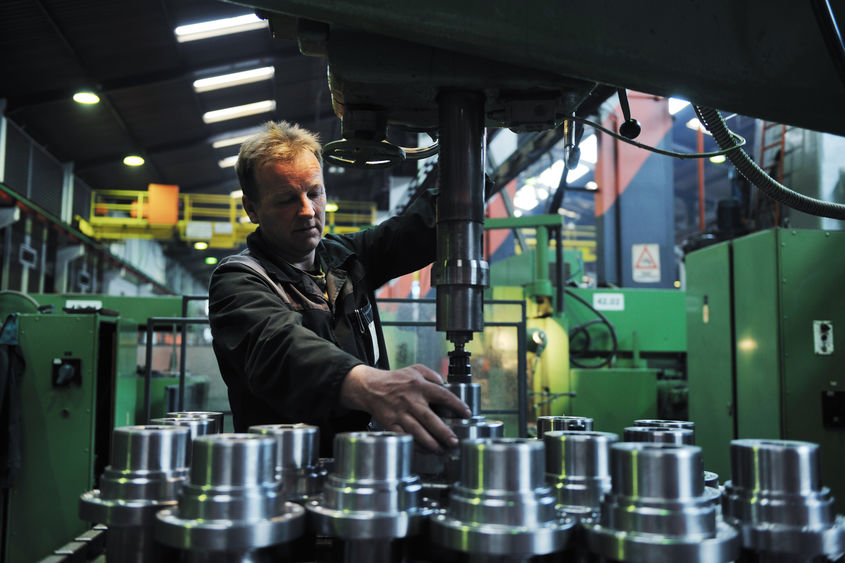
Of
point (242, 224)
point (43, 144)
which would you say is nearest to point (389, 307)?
point (43, 144)

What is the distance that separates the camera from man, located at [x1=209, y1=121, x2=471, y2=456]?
0.69m

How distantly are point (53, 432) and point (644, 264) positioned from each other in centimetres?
478

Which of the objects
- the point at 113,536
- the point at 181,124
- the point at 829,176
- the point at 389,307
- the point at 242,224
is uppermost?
the point at 181,124

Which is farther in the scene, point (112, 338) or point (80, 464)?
point (112, 338)

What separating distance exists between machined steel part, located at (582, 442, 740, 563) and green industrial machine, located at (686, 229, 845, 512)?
2.36 metres

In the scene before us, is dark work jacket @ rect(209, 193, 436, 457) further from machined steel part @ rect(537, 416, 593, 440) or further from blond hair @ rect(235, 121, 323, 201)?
machined steel part @ rect(537, 416, 593, 440)

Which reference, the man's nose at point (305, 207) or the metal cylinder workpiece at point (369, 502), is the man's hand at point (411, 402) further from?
the man's nose at point (305, 207)

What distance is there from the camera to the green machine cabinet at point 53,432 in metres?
3.41

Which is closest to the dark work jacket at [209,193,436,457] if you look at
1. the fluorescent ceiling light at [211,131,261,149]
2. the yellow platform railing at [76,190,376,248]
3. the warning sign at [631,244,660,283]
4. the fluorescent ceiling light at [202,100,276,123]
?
the warning sign at [631,244,660,283]

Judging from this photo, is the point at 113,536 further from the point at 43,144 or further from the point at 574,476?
the point at 43,144

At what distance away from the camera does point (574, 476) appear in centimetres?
60

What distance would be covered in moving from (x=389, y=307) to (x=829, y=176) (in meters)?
2.21

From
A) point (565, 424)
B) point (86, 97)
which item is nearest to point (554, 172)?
point (86, 97)

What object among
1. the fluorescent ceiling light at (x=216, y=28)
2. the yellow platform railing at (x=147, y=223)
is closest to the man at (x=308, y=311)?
the fluorescent ceiling light at (x=216, y=28)
